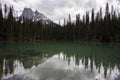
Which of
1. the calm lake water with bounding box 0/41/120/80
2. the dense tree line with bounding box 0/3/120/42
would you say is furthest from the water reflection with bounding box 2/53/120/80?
the dense tree line with bounding box 0/3/120/42

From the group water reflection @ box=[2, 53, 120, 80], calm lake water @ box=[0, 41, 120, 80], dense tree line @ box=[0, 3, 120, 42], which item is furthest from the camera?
dense tree line @ box=[0, 3, 120, 42]

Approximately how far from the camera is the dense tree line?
73.3 meters

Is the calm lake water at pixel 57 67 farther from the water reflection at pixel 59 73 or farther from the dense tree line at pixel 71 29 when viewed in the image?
the dense tree line at pixel 71 29

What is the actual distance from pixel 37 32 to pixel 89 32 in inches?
1423

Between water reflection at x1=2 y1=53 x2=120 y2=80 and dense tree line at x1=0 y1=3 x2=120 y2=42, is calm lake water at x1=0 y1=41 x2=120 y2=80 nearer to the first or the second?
water reflection at x1=2 y1=53 x2=120 y2=80

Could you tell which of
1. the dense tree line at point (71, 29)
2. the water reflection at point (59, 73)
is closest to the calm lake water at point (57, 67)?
the water reflection at point (59, 73)

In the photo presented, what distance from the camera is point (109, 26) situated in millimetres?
77000

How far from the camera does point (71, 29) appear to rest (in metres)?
112

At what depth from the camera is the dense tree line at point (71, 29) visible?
73.3 m

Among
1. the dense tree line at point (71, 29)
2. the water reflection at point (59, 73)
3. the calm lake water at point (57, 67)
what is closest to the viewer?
the water reflection at point (59, 73)

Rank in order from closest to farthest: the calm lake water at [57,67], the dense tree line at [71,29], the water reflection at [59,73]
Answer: the water reflection at [59,73]
the calm lake water at [57,67]
the dense tree line at [71,29]

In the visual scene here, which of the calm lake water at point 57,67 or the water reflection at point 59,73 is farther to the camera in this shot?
the calm lake water at point 57,67

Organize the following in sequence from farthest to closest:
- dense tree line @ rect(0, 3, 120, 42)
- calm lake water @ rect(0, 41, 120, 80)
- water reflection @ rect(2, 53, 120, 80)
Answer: dense tree line @ rect(0, 3, 120, 42) < calm lake water @ rect(0, 41, 120, 80) < water reflection @ rect(2, 53, 120, 80)

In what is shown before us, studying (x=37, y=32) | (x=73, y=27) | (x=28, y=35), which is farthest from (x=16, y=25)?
(x=73, y=27)
